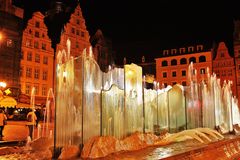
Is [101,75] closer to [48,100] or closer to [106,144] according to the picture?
[106,144]

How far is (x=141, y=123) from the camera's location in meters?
12.1

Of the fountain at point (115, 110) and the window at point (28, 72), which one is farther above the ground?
the window at point (28, 72)

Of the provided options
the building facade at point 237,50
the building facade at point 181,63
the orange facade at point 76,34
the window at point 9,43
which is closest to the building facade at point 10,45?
the window at point 9,43

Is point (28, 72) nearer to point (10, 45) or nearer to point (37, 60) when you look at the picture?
point (37, 60)

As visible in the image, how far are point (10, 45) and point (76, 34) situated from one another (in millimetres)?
10441

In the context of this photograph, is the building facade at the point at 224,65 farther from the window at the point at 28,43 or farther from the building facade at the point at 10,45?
the building facade at the point at 10,45

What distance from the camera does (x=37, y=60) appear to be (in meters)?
36.8

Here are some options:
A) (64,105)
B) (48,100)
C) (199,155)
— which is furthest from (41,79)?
(199,155)

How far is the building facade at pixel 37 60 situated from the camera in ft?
115

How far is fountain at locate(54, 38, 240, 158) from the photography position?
8312 millimetres

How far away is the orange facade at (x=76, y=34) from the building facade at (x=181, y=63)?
19944 millimetres

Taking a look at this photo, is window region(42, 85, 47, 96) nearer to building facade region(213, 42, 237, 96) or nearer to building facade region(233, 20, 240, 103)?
building facade region(213, 42, 237, 96)

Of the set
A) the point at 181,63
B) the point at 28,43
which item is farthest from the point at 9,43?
the point at 181,63

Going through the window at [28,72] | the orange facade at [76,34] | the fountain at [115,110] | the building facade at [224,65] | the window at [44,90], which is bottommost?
the fountain at [115,110]
